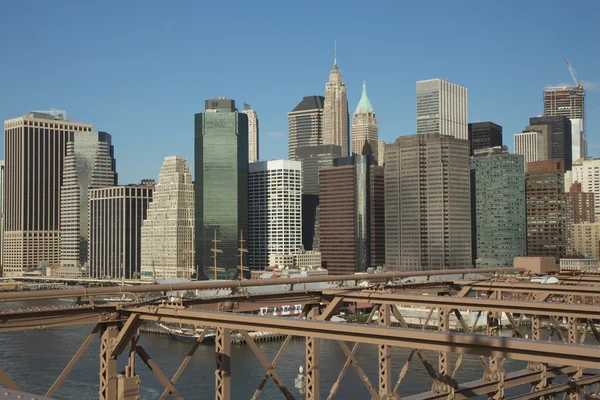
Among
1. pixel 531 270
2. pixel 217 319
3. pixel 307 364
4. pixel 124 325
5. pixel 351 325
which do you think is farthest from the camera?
pixel 531 270

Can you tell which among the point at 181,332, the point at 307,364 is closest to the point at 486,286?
the point at 307,364

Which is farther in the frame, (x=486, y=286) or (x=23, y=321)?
(x=486, y=286)

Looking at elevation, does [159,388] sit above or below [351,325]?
below

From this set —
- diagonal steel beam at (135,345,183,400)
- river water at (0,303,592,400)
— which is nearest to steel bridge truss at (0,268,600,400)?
diagonal steel beam at (135,345,183,400)

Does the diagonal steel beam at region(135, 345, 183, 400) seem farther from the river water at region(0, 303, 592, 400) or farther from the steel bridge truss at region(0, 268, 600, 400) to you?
the river water at region(0, 303, 592, 400)

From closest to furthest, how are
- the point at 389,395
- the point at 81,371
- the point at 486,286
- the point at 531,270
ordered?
the point at 389,395
the point at 486,286
the point at 531,270
the point at 81,371

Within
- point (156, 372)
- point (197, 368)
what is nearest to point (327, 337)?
point (156, 372)

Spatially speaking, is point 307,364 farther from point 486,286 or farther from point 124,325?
point 486,286

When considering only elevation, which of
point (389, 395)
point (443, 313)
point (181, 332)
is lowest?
point (181, 332)

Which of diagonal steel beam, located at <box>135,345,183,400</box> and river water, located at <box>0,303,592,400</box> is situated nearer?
diagonal steel beam, located at <box>135,345,183,400</box>

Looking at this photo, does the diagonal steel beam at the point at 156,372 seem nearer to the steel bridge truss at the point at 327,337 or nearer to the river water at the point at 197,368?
the steel bridge truss at the point at 327,337
